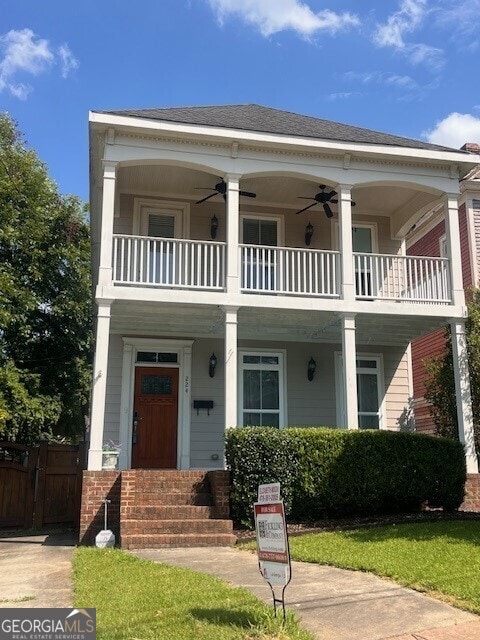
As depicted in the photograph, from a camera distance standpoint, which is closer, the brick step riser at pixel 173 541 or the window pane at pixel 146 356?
the brick step riser at pixel 173 541

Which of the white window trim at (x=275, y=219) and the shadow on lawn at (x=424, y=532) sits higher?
the white window trim at (x=275, y=219)

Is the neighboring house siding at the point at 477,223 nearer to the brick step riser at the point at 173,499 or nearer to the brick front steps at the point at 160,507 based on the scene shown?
the brick front steps at the point at 160,507

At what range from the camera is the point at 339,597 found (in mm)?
5074

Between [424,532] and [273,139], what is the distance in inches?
290

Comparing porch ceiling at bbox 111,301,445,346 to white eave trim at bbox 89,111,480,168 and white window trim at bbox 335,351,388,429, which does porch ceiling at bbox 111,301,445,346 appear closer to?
white window trim at bbox 335,351,388,429

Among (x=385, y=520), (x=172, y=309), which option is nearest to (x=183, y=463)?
(x=172, y=309)

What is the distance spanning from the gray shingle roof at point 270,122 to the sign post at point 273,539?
8351 mm

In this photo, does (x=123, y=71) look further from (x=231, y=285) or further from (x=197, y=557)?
(x=197, y=557)

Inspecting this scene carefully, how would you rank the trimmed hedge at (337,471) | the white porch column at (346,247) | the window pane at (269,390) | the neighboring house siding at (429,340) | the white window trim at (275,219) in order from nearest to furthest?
the trimmed hedge at (337,471) < the white porch column at (346,247) < the window pane at (269,390) < the white window trim at (275,219) < the neighboring house siding at (429,340)

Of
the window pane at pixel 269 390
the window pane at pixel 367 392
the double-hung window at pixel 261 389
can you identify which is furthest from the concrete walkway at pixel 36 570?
the window pane at pixel 367 392

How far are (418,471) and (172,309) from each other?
5256mm

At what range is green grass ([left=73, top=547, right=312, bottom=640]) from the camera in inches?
158

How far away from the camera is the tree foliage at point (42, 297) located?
13.5 metres

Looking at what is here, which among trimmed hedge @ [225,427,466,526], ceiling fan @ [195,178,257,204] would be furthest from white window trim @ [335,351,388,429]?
ceiling fan @ [195,178,257,204]
